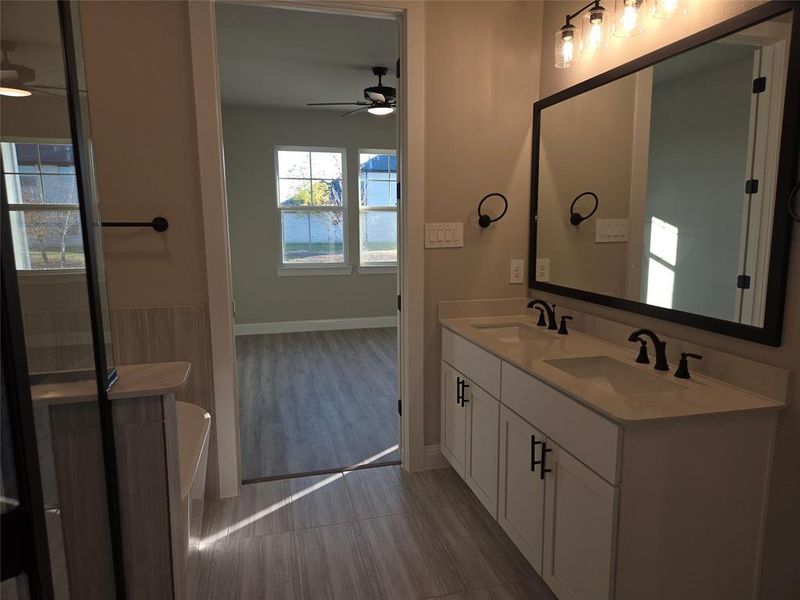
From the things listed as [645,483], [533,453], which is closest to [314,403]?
[533,453]

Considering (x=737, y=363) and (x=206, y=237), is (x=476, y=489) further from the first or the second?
(x=206, y=237)

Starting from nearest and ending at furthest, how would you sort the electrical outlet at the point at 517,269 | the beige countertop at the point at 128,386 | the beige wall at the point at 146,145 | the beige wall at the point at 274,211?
the beige countertop at the point at 128,386, the beige wall at the point at 146,145, the electrical outlet at the point at 517,269, the beige wall at the point at 274,211

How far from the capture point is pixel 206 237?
2.26 meters

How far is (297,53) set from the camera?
3.89 metres

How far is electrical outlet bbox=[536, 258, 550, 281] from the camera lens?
8.44 feet

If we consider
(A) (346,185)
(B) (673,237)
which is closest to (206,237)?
(B) (673,237)

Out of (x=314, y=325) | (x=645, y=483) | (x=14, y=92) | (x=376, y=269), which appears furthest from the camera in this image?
(x=376, y=269)

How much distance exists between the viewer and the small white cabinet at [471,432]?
2.09 m

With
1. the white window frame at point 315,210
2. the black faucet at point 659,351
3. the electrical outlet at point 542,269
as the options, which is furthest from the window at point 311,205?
the black faucet at point 659,351

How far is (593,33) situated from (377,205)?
443 centimetres

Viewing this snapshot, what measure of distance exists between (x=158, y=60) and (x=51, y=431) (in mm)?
1830

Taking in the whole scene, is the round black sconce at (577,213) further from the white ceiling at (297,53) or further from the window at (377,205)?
the window at (377,205)

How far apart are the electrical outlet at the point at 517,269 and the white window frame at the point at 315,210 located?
3.78 m

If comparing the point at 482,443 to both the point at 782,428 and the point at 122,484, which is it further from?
the point at 122,484
